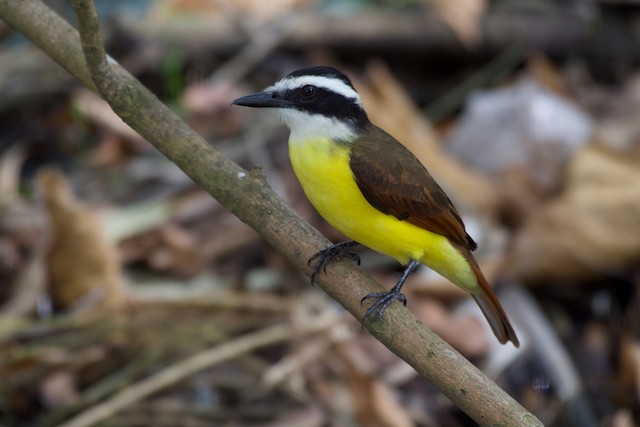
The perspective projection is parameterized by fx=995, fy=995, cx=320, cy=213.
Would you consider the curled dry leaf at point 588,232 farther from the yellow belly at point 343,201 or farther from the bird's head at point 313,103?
the bird's head at point 313,103

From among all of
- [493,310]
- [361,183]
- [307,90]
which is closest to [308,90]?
[307,90]

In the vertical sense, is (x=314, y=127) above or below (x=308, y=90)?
below

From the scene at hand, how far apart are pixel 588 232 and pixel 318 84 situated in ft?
7.29

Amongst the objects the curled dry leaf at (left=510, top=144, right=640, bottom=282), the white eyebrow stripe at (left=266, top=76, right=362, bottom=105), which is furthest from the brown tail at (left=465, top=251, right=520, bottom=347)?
the curled dry leaf at (left=510, top=144, right=640, bottom=282)

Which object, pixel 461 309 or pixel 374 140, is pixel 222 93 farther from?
pixel 374 140

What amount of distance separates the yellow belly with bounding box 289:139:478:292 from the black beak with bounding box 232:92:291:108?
0.15m

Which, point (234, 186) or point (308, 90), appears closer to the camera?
point (234, 186)

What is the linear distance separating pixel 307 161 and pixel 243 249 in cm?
216

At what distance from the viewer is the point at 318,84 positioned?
11.5ft

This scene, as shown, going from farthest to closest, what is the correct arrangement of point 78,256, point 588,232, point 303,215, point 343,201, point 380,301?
point 303,215, point 588,232, point 78,256, point 343,201, point 380,301

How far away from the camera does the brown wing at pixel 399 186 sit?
3363mm

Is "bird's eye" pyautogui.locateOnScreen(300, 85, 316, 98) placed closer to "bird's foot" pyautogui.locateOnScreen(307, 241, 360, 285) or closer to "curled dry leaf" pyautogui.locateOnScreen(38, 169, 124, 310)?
"bird's foot" pyautogui.locateOnScreen(307, 241, 360, 285)

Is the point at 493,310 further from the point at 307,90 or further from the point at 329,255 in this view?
the point at 307,90

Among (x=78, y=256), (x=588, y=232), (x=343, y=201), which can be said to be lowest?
(x=588, y=232)
